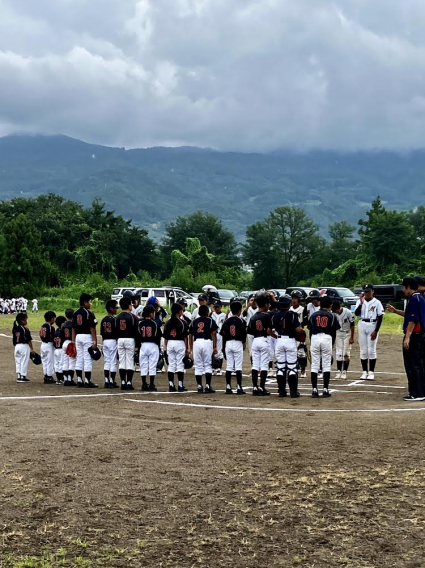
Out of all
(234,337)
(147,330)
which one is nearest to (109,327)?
(147,330)

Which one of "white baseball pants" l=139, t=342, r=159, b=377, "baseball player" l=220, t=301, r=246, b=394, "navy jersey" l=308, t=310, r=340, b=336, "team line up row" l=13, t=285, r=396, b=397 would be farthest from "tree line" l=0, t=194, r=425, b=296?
"white baseball pants" l=139, t=342, r=159, b=377

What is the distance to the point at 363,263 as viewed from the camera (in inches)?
2894

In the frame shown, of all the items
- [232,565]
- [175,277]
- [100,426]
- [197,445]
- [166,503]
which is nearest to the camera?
[232,565]

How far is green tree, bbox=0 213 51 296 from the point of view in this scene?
76062 mm

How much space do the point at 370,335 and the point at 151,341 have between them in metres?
5.29

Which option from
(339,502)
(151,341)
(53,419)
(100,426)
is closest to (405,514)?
(339,502)

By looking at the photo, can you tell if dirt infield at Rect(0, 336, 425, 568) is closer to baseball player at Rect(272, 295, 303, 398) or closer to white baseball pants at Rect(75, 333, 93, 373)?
baseball player at Rect(272, 295, 303, 398)

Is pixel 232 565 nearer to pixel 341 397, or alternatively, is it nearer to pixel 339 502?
pixel 339 502

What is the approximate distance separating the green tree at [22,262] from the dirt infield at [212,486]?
2596 inches

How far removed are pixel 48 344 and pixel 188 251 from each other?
6730cm

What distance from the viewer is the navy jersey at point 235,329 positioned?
47.0ft

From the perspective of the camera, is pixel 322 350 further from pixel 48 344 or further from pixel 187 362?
pixel 48 344

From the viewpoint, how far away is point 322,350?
1370 cm

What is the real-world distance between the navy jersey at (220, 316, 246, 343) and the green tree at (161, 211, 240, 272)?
95.0m
